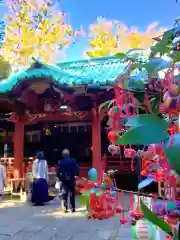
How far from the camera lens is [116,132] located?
2.00 m

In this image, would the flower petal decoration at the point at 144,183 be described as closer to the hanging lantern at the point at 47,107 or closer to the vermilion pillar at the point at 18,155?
the hanging lantern at the point at 47,107

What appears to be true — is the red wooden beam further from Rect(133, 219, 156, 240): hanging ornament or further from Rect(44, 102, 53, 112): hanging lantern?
Rect(133, 219, 156, 240): hanging ornament

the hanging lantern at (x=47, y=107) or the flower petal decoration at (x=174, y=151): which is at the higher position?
the hanging lantern at (x=47, y=107)

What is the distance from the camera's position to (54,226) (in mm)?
6000

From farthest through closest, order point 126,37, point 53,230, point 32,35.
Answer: point 126,37
point 32,35
point 53,230

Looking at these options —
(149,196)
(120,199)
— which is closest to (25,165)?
(120,199)

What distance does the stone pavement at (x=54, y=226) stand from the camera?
531 centimetres

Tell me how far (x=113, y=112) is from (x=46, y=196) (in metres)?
6.97

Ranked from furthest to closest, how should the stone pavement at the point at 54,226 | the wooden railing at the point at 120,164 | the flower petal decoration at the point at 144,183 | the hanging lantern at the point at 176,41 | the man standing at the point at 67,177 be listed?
the wooden railing at the point at 120,164, the man standing at the point at 67,177, the stone pavement at the point at 54,226, the flower petal decoration at the point at 144,183, the hanging lantern at the point at 176,41

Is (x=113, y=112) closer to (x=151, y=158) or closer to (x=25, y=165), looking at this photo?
(x=151, y=158)

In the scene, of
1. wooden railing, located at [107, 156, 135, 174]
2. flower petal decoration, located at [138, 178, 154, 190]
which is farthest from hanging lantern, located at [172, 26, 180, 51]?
wooden railing, located at [107, 156, 135, 174]

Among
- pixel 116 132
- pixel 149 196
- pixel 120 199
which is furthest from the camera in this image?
pixel 120 199

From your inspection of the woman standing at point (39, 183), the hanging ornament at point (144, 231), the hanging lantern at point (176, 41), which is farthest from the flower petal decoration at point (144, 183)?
the woman standing at point (39, 183)

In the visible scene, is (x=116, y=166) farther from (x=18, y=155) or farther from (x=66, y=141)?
(x=18, y=155)
